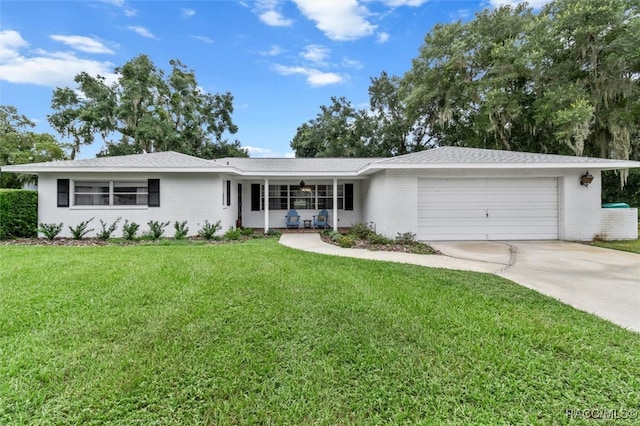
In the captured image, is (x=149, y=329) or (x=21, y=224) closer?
(x=149, y=329)

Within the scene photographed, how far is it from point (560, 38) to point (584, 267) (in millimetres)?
13789

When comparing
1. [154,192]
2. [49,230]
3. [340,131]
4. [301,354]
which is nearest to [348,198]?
[154,192]

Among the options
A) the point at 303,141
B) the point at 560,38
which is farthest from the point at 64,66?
the point at 560,38

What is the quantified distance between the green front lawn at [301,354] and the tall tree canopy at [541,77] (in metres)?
13.4

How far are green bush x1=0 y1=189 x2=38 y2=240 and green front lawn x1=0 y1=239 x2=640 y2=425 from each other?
6682 millimetres

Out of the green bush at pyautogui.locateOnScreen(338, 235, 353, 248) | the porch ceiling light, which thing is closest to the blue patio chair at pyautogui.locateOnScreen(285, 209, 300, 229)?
the green bush at pyautogui.locateOnScreen(338, 235, 353, 248)

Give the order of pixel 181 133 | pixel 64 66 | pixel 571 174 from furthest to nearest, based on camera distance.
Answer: pixel 181 133
pixel 64 66
pixel 571 174

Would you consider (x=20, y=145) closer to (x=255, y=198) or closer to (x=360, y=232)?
(x=255, y=198)

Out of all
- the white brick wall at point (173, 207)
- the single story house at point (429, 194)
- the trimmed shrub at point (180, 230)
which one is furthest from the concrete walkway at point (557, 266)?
the trimmed shrub at point (180, 230)

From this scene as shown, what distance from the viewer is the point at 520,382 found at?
2605 mm

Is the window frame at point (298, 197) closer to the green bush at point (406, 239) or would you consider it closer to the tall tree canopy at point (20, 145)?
the green bush at point (406, 239)

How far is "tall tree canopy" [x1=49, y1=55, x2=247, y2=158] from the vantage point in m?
20.0

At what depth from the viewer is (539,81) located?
50.5ft

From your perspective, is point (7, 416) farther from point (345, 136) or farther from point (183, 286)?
point (345, 136)
